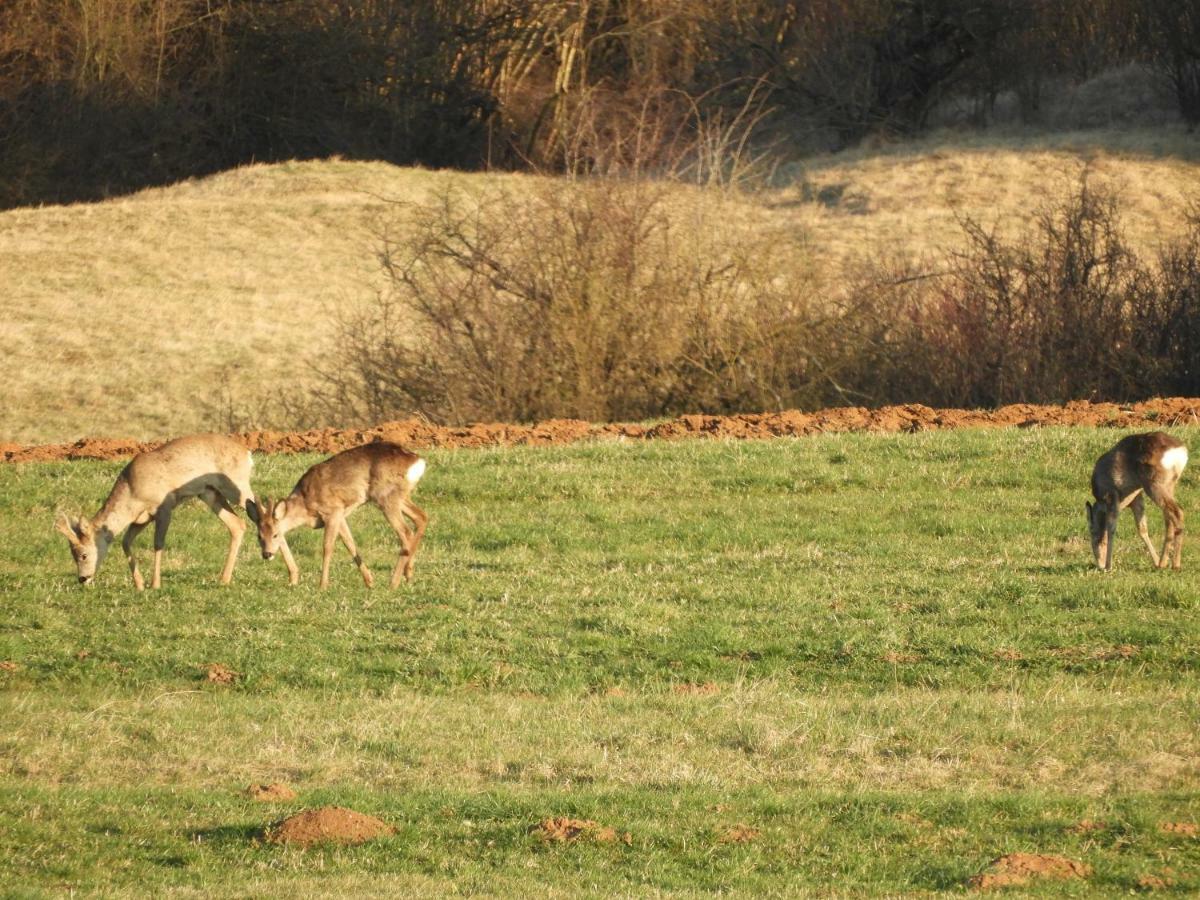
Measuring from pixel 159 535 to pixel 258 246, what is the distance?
88.0 feet

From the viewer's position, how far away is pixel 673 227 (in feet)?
90.4

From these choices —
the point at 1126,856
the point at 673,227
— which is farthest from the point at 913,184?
the point at 1126,856

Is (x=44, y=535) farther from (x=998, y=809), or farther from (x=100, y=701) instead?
(x=998, y=809)

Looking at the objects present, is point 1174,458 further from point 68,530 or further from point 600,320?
point 600,320

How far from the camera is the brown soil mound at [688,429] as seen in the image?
2220 centimetres

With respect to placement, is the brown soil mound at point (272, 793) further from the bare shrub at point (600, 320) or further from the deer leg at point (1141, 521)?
the bare shrub at point (600, 320)

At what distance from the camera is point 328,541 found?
15172 millimetres

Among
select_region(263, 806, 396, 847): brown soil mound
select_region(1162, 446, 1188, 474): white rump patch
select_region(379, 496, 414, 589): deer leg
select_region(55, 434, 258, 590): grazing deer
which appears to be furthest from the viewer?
select_region(55, 434, 258, 590): grazing deer

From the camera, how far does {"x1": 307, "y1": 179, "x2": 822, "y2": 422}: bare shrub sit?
2622 cm

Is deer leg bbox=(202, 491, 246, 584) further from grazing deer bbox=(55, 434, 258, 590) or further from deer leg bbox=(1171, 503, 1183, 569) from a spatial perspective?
deer leg bbox=(1171, 503, 1183, 569)

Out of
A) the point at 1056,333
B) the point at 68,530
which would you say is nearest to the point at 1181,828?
the point at 68,530

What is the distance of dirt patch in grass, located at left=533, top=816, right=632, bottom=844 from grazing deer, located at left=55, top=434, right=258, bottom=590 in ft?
23.8

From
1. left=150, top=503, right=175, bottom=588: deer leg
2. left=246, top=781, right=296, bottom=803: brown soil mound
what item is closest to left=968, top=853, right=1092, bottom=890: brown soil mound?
left=246, top=781, right=296, bottom=803: brown soil mound

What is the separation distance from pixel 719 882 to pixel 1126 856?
2014mm
